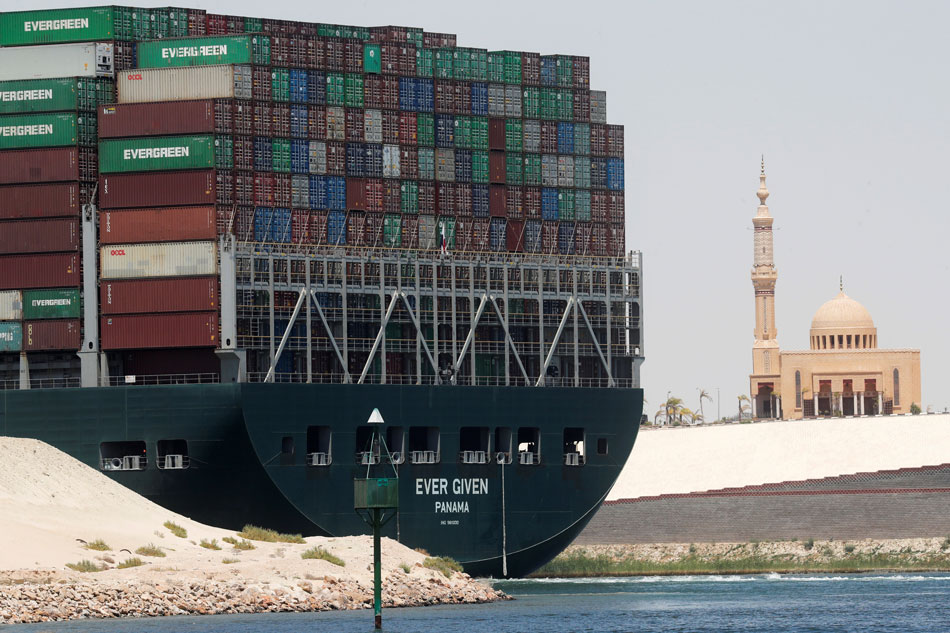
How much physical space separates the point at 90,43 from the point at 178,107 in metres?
6.69

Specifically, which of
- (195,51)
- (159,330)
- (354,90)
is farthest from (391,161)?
(159,330)

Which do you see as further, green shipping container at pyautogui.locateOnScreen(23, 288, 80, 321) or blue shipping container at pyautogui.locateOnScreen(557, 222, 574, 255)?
blue shipping container at pyautogui.locateOnScreen(557, 222, 574, 255)

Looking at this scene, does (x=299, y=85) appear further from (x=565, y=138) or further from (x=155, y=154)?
(x=565, y=138)

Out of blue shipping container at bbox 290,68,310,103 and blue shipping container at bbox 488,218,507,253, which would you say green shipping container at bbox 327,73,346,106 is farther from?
blue shipping container at bbox 488,218,507,253

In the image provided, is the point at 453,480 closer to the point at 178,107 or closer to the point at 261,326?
the point at 261,326

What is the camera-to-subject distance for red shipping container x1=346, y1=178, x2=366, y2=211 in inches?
4719

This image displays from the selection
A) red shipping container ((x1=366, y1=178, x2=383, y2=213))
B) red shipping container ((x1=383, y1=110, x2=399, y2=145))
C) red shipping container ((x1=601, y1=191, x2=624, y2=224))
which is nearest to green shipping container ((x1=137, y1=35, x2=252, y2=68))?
red shipping container ((x1=383, y1=110, x2=399, y2=145))

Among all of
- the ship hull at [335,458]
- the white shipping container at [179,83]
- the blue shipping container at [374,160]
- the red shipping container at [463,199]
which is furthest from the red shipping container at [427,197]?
the white shipping container at [179,83]

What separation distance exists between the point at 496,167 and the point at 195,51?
55.5 ft

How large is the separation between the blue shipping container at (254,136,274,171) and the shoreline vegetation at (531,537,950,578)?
3283cm

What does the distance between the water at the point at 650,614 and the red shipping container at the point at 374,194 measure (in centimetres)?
1981

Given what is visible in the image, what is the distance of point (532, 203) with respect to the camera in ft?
415

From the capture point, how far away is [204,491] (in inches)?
4513

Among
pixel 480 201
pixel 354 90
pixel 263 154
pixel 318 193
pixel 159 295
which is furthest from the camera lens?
pixel 480 201
